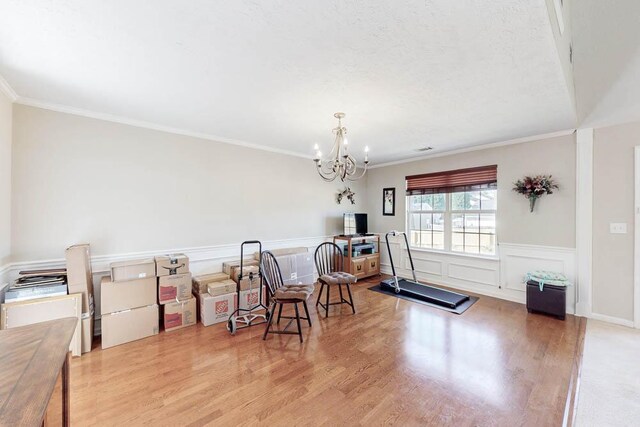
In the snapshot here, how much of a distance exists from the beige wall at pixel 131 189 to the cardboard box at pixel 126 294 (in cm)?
53

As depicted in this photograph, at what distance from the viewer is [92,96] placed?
8.20 ft

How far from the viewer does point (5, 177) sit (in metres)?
2.39

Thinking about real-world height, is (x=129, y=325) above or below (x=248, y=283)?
below

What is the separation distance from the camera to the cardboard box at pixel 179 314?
116 inches

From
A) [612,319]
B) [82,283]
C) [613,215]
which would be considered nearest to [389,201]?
[613,215]

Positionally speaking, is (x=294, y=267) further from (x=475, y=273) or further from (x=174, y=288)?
(x=475, y=273)

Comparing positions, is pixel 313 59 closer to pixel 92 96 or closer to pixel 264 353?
pixel 92 96

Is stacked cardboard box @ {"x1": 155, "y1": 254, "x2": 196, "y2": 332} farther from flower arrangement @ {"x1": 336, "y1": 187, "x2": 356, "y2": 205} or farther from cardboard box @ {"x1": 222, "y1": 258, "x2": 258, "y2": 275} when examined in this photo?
flower arrangement @ {"x1": 336, "y1": 187, "x2": 356, "y2": 205}

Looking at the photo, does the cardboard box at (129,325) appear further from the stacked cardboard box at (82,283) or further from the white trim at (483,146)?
the white trim at (483,146)

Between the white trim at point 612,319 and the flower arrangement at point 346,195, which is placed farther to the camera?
the flower arrangement at point 346,195

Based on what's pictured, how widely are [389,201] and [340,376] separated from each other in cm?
405

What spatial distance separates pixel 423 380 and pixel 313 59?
106 inches

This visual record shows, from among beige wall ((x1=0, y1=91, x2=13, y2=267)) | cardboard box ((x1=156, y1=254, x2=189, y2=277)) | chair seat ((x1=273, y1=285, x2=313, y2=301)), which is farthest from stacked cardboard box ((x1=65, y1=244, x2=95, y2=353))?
chair seat ((x1=273, y1=285, x2=313, y2=301))

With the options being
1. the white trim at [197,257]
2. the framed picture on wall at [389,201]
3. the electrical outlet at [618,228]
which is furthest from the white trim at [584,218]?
the white trim at [197,257]
